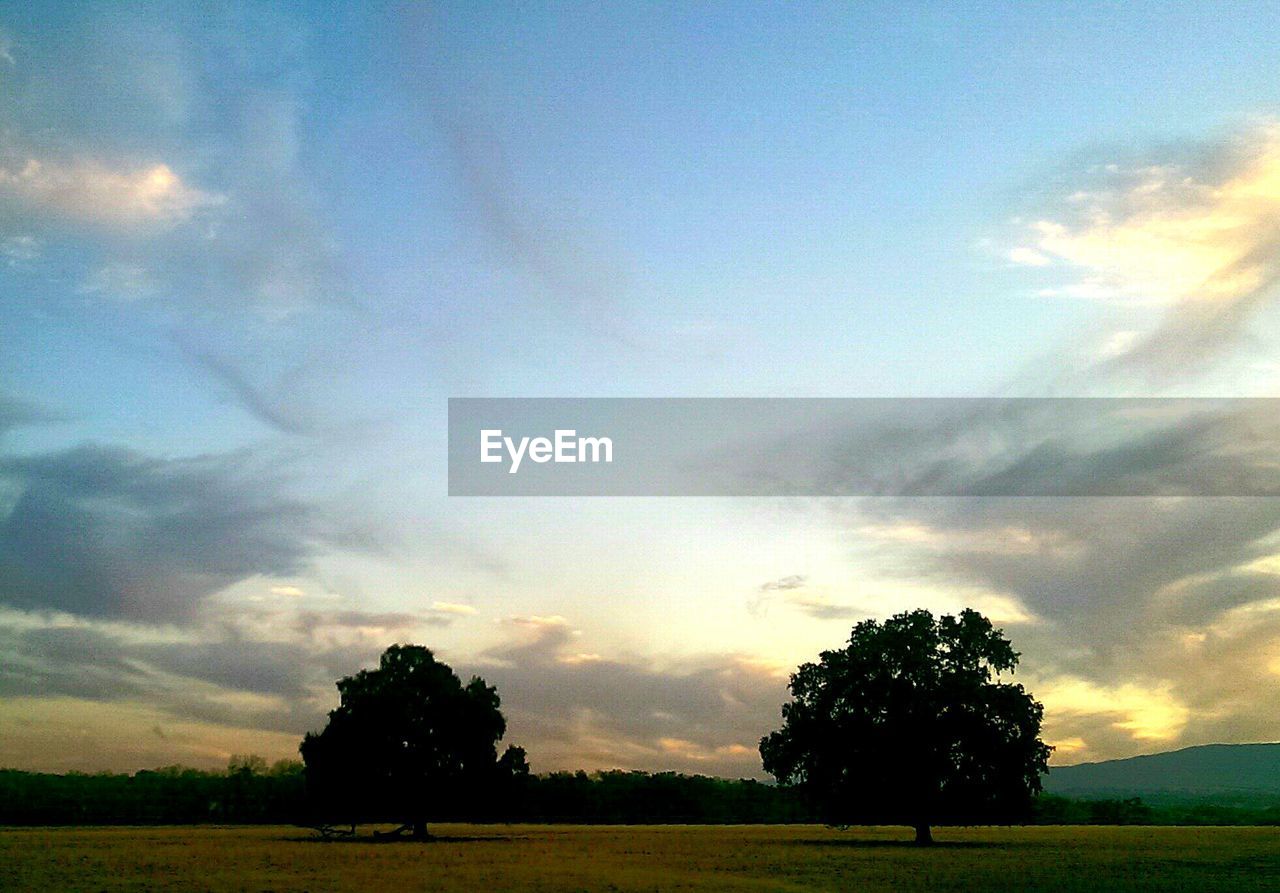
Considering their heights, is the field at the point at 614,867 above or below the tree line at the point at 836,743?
below

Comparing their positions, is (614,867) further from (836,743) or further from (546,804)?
(546,804)

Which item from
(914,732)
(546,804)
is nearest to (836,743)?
(914,732)

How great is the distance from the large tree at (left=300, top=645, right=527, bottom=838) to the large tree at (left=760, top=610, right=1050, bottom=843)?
872 inches

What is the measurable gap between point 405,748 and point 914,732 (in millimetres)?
37250

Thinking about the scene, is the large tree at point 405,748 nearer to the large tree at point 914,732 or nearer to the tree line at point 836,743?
the tree line at point 836,743

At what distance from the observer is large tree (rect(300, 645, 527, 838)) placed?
80.3 meters

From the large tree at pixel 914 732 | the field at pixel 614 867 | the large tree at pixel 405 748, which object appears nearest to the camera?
the field at pixel 614 867

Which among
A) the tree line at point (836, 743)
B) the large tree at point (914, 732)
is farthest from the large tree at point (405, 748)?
the large tree at point (914, 732)

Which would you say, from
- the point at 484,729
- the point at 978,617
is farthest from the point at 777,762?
the point at 484,729

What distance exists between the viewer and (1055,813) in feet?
601

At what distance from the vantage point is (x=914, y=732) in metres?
71.2

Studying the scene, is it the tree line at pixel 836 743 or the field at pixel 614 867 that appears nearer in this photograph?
the field at pixel 614 867

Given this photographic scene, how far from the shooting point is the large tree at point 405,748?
80.3 metres

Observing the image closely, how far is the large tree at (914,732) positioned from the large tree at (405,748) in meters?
22.1
